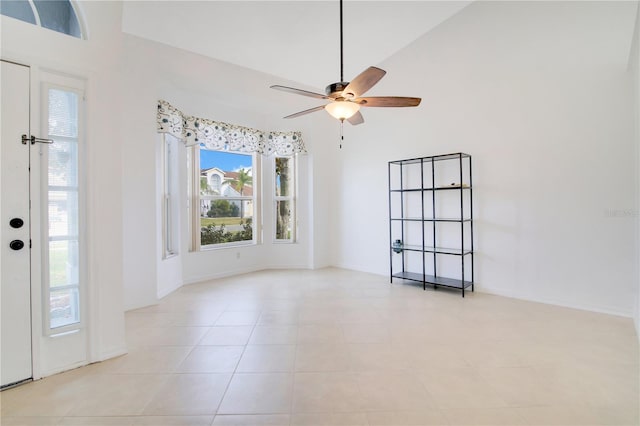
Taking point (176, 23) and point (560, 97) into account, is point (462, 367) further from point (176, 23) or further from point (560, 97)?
point (176, 23)

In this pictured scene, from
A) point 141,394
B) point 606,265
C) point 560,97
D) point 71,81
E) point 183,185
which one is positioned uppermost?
point 560,97

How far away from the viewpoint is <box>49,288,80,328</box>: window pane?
2102mm

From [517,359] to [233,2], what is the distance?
4194 mm

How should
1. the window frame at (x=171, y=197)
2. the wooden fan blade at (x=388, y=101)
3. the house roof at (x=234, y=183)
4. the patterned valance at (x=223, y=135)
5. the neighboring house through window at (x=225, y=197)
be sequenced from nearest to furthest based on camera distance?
the wooden fan blade at (x=388, y=101) < the patterned valance at (x=223, y=135) < the window frame at (x=171, y=197) < the neighboring house through window at (x=225, y=197) < the house roof at (x=234, y=183)

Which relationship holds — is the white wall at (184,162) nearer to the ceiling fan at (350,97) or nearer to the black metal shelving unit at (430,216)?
the black metal shelving unit at (430,216)

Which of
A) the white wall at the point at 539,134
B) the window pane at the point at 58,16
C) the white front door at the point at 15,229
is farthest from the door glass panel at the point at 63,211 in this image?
the white wall at the point at 539,134

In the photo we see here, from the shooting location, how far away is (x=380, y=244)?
5.14 metres

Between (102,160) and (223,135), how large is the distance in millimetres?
2851

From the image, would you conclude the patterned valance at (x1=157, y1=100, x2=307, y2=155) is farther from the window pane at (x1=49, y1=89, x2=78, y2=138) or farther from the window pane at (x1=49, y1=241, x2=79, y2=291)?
the window pane at (x1=49, y1=241, x2=79, y2=291)

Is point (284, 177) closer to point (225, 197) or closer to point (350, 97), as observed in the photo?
point (225, 197)

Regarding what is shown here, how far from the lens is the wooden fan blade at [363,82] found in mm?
2053

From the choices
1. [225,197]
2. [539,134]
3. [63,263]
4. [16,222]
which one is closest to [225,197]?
[225,197]

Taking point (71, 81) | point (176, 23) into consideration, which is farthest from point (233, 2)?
point (71, 81)

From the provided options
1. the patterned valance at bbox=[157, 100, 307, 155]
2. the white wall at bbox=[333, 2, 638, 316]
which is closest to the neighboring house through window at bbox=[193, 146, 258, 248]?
the patterned valance at bbox=[157, 100, 307, 155]
